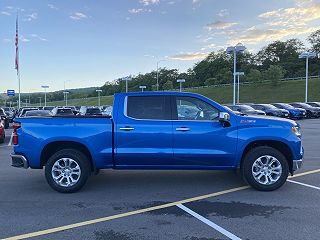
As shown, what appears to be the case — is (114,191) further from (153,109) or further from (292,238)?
(292,238)

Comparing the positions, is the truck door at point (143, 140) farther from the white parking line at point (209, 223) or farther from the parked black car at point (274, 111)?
the parked black car at point (274, 111)

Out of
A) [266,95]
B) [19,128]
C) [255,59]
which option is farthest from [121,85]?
[19,128]

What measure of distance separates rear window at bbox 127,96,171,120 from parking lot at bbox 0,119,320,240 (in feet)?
4.66

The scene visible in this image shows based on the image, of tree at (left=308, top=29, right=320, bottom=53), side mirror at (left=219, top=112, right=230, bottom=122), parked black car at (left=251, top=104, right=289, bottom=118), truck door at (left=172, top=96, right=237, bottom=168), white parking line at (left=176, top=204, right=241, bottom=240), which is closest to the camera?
white parking line at (left=176, top=204, right=241, bottom=240)

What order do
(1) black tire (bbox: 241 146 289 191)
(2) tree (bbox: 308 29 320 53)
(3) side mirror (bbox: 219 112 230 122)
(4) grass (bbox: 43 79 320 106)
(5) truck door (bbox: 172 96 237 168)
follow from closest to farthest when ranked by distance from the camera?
(3) side mirror (bbox: 219 112 230 122)
(5) truck door (bbox: 172 96 237 168)
(1) black tire (bbox: 241 146 289 191)
(4) grass (bbox: 43 79 320 106)
(2) tree (bbox: 308 29 320 53)

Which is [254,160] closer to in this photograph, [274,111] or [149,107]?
[149,107]

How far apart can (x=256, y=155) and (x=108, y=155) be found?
2.72m

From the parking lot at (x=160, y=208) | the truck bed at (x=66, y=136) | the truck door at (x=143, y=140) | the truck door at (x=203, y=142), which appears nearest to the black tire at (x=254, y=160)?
the parking lot at (x=160, y=208)

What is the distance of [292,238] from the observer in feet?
15.3

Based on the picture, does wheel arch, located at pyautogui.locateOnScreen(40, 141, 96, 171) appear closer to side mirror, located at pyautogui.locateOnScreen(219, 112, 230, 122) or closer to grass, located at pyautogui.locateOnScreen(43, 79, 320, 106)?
side mirror, located at pyautogui.locateOnScreen(219, 112, 230, 122)

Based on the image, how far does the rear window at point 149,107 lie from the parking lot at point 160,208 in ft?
4.66

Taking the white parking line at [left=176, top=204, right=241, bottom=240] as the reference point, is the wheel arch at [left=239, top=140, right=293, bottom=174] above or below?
above

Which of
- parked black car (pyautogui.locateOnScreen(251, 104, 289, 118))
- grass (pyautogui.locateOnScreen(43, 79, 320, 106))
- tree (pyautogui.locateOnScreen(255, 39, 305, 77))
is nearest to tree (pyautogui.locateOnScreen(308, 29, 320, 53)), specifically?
tree (pyautogui.locateOnScreen(255, 39, 305, 77))

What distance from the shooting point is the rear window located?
706cm
